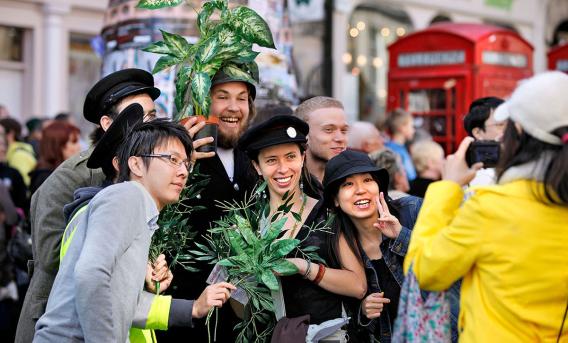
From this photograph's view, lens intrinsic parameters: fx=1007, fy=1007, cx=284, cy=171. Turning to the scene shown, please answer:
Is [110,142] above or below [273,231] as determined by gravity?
above

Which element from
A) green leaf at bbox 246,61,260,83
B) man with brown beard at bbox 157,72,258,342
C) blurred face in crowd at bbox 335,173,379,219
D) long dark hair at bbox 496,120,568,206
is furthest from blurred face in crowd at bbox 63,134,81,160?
long dark hair at bbox 496,120,568,206

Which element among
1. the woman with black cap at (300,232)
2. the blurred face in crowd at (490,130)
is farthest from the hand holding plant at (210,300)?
the blurred face in crowd at (490,130)

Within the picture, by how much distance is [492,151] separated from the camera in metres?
3.71

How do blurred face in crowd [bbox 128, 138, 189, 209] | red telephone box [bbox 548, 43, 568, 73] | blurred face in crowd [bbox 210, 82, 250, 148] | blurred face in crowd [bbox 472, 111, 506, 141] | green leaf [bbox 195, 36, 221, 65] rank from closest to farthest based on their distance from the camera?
blurred face in crowd [bbox 128, 138, 189, 209] → green leaf [bbox 195, 36, 221, 65] → blurred face in crowd [bbox 210, 82, 250, 148] → blurred face in crowd [bbox 472, 111, 506, 141] → red telephone box [bbox 548, 43, 568, 73]

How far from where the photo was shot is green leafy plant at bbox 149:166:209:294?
14.4 feet

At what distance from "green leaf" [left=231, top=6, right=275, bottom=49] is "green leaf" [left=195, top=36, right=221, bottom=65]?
0.13 m

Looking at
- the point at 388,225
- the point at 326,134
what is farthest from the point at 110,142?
the point at 326,134

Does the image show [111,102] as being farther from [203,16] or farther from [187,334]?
[187,334]

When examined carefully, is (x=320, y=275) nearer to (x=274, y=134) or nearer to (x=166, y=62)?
(x=274, y=134)

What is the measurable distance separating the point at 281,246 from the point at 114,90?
3.80 feet

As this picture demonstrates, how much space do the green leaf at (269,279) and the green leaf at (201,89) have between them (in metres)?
0.94

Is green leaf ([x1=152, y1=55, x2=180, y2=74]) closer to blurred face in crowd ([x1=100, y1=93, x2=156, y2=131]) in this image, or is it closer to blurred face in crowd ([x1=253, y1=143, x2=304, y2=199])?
blurred face in crowd ([x1=100, y1=93, x2=156, y2=131])

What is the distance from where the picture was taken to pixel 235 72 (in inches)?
194

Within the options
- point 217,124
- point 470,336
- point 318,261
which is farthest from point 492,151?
point 217,124
